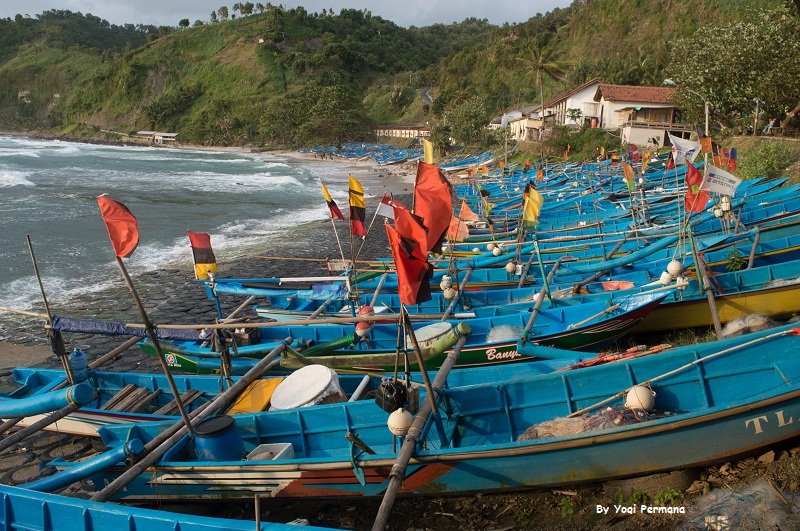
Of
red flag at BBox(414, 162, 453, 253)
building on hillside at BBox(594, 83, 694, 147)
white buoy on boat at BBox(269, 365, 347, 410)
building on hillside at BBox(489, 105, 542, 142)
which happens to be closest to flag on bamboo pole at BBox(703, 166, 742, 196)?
red flag at BBox(414, 162, 453, 253)

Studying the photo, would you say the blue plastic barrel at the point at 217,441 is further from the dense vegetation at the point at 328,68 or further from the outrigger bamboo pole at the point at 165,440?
the dense vegetation at the point at 328,68

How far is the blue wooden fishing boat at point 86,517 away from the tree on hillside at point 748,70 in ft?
101

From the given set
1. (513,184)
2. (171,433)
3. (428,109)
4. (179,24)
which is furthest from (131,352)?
(179,24)

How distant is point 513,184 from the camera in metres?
36.9

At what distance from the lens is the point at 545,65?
195 feet

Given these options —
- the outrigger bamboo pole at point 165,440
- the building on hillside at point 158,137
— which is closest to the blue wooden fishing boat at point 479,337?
the outrigger bamboo pole at point 165,440

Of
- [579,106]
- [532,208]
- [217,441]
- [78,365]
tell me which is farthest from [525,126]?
[217,441]

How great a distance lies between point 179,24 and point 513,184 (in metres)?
153

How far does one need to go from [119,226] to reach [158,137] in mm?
119884

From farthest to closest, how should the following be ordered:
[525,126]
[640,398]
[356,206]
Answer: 1. [525,126]
2. [356,206]
3. [640,398]

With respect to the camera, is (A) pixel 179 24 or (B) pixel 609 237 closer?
(B) pixel 609 237

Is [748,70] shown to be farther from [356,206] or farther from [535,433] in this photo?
[535,433]

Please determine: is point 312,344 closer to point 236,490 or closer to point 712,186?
point 236,490

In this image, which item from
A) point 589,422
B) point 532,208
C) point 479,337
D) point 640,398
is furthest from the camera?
point 532,208
